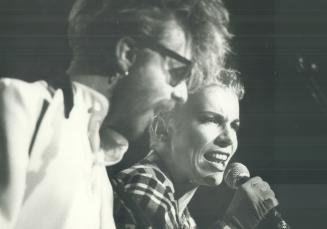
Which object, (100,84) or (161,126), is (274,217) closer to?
(161,126)

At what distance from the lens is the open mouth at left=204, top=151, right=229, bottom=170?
256cm

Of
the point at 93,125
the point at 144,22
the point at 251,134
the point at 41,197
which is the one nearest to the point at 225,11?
the point at 144,22

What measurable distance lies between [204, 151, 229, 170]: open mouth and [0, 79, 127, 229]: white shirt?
395 millimetres

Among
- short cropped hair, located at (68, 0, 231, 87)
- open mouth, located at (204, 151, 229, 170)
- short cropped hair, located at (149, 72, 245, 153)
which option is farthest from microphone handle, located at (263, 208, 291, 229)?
short cropped hair, located at (68, 0, 231, 87)

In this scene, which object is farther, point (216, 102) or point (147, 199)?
point (216, 102)

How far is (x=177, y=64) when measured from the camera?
8.32ft

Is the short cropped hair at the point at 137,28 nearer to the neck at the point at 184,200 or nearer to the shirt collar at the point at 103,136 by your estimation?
the shirt collar at the point at 103,136

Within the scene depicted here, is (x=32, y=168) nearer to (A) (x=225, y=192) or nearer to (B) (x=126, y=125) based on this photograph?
(B) (x=126, y=125)

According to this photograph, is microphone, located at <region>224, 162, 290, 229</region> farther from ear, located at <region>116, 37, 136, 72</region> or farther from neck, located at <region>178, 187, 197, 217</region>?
ear, located at <region>116, 37, 136, 72</region>

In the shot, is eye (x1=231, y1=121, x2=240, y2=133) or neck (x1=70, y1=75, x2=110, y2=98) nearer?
neck (x1=70, y1=75, x2=110, y2=98)

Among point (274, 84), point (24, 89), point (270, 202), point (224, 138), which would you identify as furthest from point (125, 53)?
point (270, 202)

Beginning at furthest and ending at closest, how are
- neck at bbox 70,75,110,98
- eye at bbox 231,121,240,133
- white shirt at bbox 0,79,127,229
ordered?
eye at bbox 231,121,240,133 < neck at bbox 70,75,110,98 < white shirt at bbox 0,79,127,229

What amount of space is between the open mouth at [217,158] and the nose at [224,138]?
0.13ft

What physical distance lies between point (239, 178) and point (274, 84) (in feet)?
1.51
